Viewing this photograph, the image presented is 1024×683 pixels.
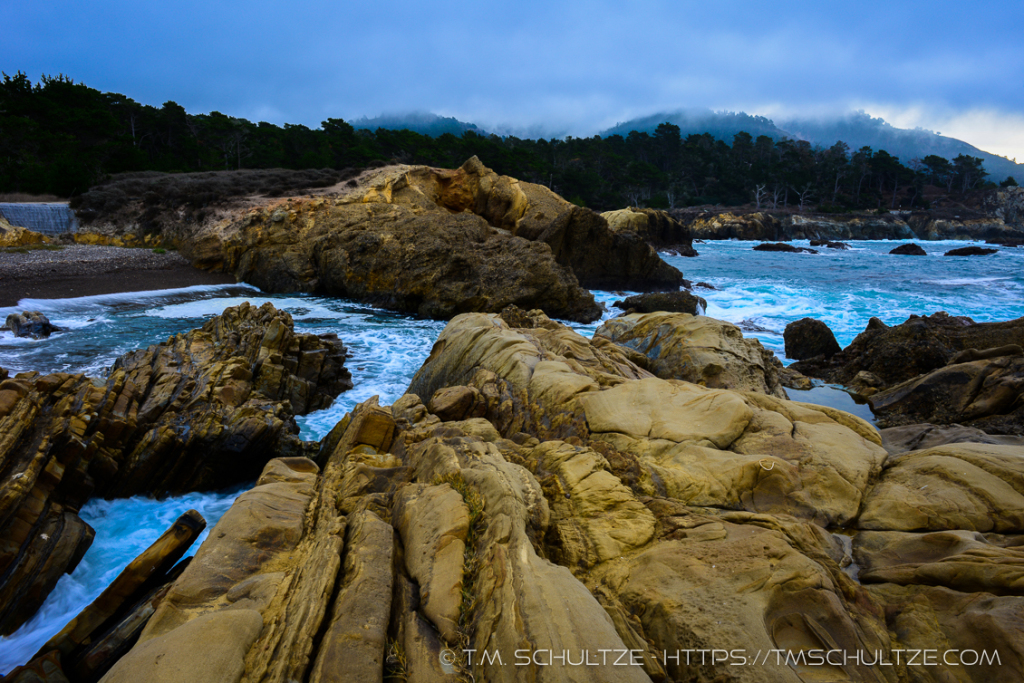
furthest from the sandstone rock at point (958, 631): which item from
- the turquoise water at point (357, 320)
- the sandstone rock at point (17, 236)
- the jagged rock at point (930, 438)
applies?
the sandstone rock at point (17, 236)

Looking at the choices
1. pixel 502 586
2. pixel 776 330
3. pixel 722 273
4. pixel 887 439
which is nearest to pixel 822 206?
pixel 722 273

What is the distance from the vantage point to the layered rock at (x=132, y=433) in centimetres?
437

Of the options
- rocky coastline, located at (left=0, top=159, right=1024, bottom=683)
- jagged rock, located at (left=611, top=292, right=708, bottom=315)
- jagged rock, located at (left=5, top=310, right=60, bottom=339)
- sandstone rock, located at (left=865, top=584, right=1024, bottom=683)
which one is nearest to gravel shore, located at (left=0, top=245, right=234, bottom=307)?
jagged rock, located at (left=5, top=310, right=60, bottom=339)

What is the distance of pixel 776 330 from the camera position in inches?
560

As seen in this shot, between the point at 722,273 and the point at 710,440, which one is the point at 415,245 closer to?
the point at 710,440

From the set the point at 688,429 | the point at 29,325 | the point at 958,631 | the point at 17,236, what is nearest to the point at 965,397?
the point at 688,429

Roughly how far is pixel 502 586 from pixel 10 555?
466cm

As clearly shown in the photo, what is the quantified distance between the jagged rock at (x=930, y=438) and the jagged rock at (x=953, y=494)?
107cm

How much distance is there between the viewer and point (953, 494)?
3148mm

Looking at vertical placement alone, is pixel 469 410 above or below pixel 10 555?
above

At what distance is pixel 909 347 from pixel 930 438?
537cm

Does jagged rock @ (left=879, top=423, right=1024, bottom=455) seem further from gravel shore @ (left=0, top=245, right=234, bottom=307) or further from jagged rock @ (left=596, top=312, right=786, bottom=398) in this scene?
gravel shore @ (left=0, top=245, right=234, bottom=307)

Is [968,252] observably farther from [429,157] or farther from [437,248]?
[429,157]

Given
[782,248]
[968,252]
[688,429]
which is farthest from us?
[782,248]
